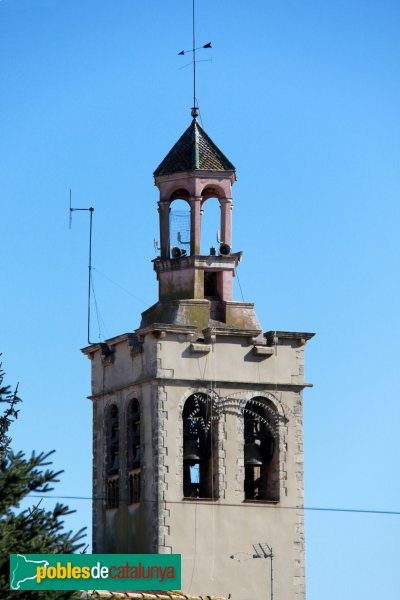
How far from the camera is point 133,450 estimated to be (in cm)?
7844

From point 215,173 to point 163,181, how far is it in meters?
1.55

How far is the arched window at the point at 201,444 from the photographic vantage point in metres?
77.1

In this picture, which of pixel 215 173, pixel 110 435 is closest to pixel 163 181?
pixel 215 173

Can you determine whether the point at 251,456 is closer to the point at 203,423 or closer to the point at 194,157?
the point at 203,423

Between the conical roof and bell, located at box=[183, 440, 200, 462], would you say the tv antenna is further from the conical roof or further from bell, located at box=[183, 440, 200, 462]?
the conical roof

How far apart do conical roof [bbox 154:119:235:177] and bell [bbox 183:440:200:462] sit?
783cm

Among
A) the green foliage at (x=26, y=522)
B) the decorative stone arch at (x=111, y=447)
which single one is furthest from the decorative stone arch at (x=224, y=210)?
the green foliage at (x=26, y=522)

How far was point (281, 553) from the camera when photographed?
77.2 metres

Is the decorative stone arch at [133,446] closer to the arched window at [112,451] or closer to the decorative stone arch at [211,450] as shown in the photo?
the arched window at [112,451]

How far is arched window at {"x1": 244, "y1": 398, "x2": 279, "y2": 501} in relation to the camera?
3076 inches

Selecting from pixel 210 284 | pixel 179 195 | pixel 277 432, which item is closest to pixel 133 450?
pixel 277 432

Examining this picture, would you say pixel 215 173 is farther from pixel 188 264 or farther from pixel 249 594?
pixel 249 594

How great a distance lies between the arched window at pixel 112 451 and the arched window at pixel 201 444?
2748 mm

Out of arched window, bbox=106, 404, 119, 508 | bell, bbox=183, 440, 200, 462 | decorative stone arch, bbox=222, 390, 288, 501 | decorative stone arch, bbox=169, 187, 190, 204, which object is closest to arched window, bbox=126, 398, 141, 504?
arched window, bbox=106, 404, 119, 508
